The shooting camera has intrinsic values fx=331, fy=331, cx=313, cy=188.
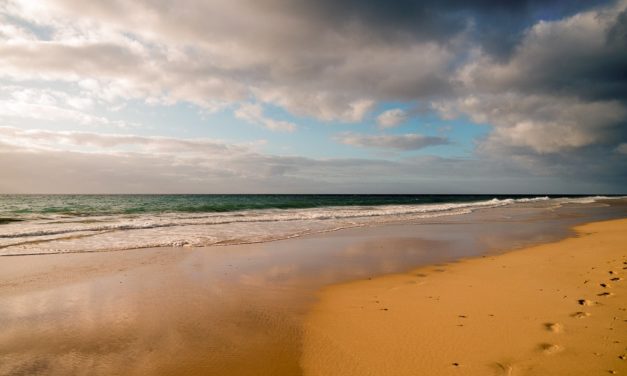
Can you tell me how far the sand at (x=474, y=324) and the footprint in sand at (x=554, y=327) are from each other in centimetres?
1

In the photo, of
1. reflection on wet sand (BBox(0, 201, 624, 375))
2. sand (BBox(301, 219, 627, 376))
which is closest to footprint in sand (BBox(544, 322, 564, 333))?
sand (BBox(301, 219, 627, 376))

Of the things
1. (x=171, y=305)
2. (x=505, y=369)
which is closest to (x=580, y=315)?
(x=505, y=369)

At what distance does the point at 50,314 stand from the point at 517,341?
7122 mm

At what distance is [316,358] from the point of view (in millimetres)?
4043

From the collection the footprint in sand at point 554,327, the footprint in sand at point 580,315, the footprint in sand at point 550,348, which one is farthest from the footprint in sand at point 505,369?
the footprint in sand at point 580,315

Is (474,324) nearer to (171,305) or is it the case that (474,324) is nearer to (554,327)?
(554,327)

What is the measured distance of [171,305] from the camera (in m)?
5.93

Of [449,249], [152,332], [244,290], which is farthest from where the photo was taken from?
[449,249]

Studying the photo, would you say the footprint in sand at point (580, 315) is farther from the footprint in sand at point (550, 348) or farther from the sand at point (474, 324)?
the footprint in sand at point (550, 348)

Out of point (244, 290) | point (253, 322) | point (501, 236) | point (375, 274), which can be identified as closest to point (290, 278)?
point (244, 290)

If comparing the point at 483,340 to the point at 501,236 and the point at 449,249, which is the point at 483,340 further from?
the point at 501,236

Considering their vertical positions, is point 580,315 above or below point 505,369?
above

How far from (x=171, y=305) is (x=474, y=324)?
502cm

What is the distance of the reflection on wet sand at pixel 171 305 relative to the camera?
13.1ft
